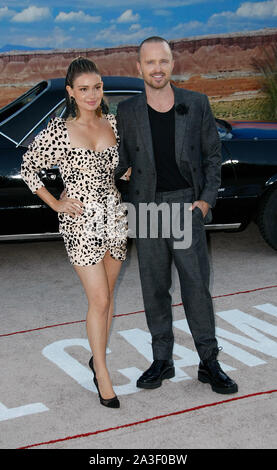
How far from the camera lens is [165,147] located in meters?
3.45

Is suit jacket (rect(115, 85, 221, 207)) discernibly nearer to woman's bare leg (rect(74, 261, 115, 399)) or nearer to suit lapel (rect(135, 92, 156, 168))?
suit lapel (rect(135, 92, 156, 168))

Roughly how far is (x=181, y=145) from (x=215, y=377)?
1180mm

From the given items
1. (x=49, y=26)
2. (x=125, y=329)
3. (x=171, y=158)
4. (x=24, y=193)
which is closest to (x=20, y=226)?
(x=24, y=193)

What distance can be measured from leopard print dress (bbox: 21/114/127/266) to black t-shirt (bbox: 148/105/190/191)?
0.23 metres

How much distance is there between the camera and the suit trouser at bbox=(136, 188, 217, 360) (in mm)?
3537

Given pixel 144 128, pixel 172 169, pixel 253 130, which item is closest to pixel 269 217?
pixel 253 130

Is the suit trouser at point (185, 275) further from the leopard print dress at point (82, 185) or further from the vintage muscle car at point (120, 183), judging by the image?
the vintage muscle car at point (120, 183)

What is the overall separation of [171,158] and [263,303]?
1.82 metres

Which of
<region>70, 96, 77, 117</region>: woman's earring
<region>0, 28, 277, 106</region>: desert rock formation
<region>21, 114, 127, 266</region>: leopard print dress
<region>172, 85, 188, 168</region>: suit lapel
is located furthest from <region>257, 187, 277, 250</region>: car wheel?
<region>0, 28, 277, 106</region>: desert rock formation

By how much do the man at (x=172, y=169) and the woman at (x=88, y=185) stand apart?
14 centimetres

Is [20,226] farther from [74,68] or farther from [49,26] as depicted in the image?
[49,26]

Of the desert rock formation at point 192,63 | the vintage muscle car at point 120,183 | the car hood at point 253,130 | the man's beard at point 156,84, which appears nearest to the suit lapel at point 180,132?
the man's beard at point 156,84

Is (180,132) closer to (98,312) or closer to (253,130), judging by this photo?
(98,312)
